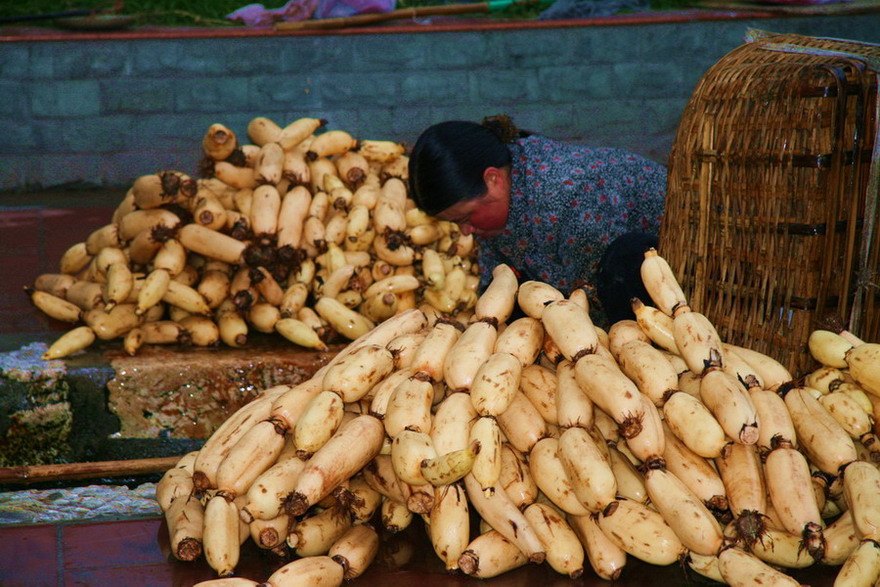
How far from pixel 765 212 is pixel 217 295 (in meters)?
2.65

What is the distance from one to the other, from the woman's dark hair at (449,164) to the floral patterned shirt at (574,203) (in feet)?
0.75

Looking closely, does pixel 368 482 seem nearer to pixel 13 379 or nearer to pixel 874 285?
pixel 874 285

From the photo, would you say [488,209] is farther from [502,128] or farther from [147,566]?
[147,566]

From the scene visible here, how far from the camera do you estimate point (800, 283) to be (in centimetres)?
264

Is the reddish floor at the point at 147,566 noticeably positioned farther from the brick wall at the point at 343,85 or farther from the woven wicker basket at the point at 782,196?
the brick wall at the point at 343,85

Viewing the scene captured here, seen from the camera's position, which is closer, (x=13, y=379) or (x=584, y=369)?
(x=584, y=369)

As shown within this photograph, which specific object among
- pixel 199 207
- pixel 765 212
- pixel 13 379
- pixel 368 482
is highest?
pixel 765 212

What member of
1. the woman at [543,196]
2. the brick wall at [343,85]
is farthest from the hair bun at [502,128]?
the brick wall at [343,85]

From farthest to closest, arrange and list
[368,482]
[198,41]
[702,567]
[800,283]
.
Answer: [198,41] → [800,283] → [368,482] → [702,567]

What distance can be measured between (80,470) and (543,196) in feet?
6.87

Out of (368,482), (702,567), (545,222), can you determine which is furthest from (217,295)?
(702,567)

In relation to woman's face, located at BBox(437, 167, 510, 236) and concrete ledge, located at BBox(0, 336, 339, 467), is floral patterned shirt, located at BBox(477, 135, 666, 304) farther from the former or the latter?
concrete ledge, located at BBox(0, 336, 339, 467)

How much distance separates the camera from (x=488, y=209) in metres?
3.76

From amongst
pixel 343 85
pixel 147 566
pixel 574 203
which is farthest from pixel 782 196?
pixel 343 85
